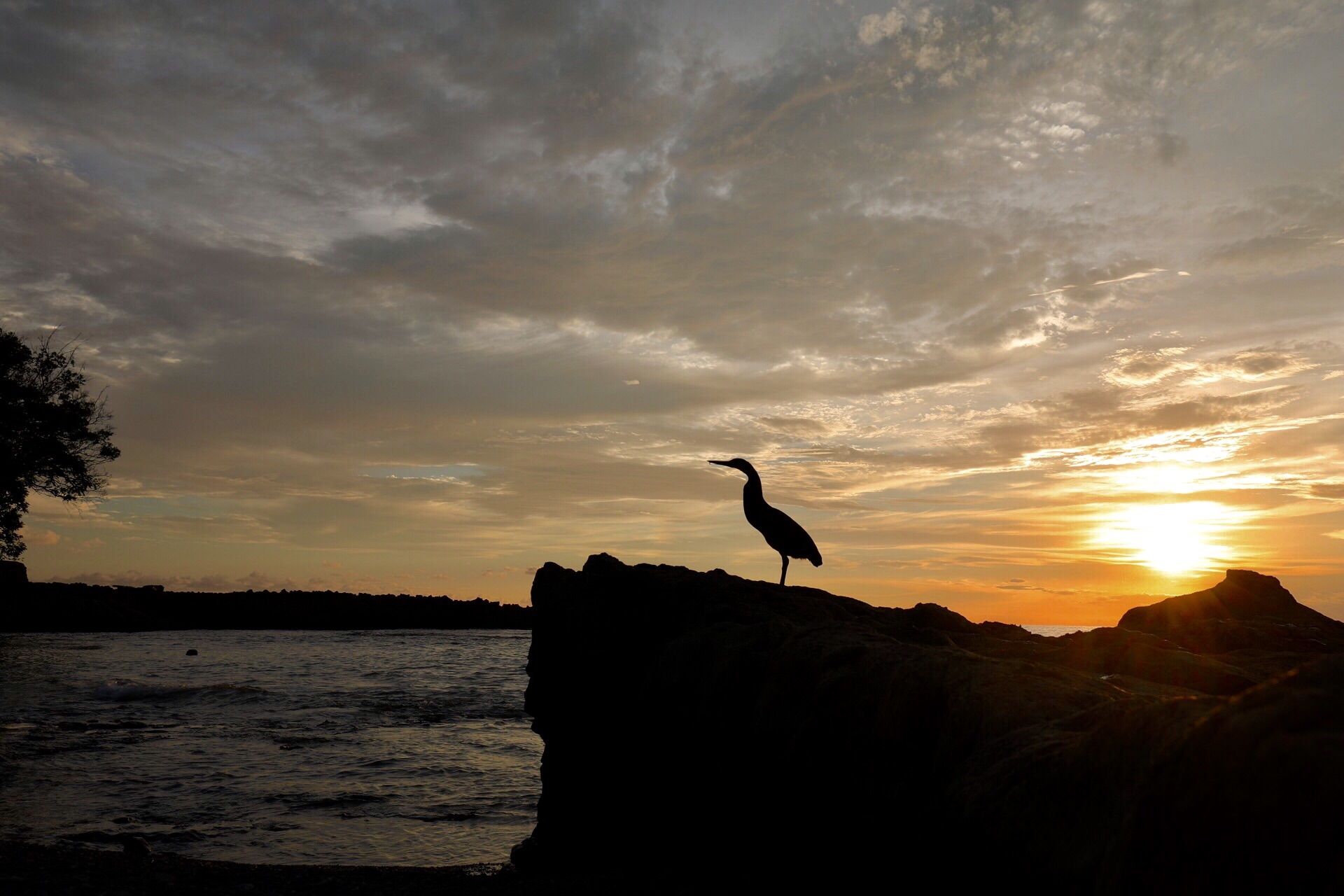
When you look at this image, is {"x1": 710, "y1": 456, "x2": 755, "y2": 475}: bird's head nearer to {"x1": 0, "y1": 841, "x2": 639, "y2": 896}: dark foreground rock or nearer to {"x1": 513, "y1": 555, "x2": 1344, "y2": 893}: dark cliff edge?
{"x1": 513, "y1": 555, "x2": 1344, "y2": 893}: dark cliff edge

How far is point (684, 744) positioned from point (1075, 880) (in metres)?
3.86

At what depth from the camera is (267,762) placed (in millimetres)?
14320

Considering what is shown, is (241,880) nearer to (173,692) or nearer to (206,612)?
(173,692)

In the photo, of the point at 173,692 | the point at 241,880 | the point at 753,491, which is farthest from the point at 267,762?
the point at 173,692

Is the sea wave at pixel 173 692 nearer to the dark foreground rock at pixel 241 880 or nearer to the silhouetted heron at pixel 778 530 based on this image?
the dark foreground rock at pixel 241 880

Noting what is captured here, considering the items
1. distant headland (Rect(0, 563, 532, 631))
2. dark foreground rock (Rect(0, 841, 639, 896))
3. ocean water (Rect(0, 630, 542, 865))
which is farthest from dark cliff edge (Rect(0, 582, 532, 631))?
dark foreground rock (Rect(0, 841, 639, 896))

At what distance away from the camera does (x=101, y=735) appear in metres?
16.2

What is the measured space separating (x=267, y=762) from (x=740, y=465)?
379 inches

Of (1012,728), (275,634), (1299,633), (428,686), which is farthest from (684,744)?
(275,634)

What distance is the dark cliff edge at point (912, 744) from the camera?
2295mm

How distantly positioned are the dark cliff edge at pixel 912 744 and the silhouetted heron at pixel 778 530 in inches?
72.2

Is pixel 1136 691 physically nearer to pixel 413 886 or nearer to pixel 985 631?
pixel 985 631

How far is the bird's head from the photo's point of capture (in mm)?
11281

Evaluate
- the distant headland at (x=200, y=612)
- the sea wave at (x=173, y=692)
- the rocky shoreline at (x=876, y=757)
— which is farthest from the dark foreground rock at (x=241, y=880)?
the distant headland at (x=200, y=612)
